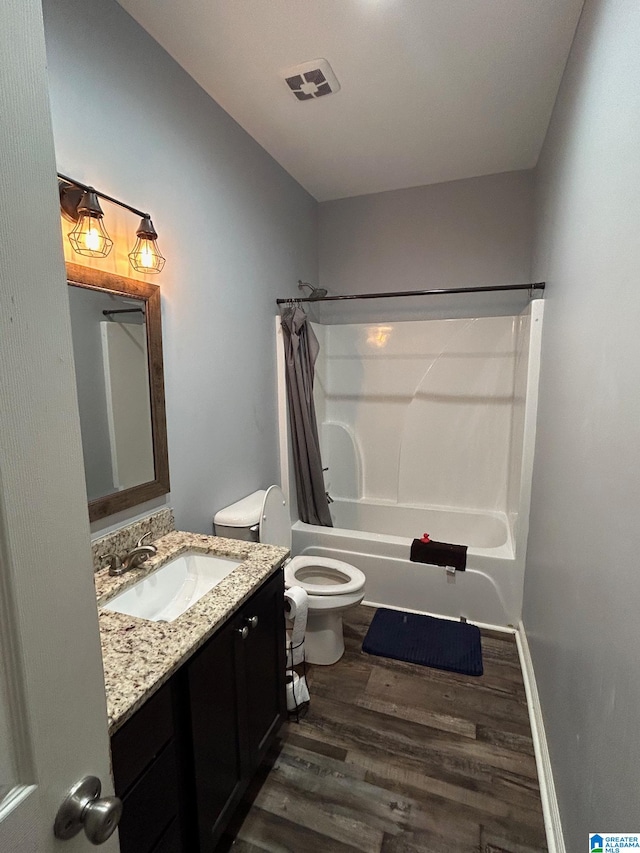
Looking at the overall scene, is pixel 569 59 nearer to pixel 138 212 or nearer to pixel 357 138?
pixel 357 138

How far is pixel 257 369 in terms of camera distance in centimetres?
244

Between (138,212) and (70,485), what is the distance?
4.47 ft

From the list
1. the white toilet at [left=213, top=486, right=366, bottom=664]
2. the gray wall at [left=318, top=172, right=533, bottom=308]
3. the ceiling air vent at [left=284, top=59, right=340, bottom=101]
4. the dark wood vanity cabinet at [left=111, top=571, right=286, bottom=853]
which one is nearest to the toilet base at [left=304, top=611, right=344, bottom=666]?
the white toilet at [left=213, top=486, right=366, bottom=664]

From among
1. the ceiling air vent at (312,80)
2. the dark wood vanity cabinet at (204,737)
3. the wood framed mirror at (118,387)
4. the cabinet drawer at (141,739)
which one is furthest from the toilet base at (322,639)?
the ceiling air vent at (312,80)

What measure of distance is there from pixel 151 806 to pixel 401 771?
1.03 metres

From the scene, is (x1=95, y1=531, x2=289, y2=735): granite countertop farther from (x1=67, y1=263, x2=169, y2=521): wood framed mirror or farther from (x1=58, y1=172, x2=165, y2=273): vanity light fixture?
(x1=58, y1=172, x2=165, y2=273): vanity light fixture

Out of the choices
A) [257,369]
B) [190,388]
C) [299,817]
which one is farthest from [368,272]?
[299,817]

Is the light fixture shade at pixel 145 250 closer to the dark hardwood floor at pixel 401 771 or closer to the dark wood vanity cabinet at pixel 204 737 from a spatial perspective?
the dark wood vanity cabinet at pixel 204 737

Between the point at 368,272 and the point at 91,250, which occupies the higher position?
the point at 368,272

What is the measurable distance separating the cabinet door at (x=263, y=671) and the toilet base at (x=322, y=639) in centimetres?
48

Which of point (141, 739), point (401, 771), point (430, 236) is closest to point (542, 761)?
point (401, 771)

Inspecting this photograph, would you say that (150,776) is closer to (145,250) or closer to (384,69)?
(145,250)

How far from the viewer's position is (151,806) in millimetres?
972
